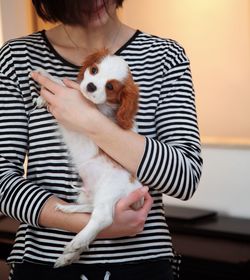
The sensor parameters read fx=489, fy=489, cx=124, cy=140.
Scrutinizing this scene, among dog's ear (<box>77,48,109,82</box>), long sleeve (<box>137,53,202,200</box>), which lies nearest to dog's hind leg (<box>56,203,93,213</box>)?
long sleeve (<box>137,53,202,200</box>)

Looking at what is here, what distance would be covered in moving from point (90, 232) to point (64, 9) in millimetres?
395

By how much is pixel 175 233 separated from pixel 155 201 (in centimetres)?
95

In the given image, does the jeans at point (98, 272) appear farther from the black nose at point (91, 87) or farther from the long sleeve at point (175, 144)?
the black nose at point (91, 87)

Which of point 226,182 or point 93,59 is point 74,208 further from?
point 226,182

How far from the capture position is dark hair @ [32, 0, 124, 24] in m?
0.85

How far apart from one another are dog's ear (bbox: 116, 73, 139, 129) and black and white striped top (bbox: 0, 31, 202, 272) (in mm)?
73

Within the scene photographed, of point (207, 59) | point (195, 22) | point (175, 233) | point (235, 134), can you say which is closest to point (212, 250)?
point (175, 233)

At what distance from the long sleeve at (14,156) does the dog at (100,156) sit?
0.18 feet

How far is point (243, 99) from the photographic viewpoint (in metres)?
1.91

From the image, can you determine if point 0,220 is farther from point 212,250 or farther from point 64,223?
point 64,223

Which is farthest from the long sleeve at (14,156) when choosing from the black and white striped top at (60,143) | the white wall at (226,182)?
the white wall at (226,182)

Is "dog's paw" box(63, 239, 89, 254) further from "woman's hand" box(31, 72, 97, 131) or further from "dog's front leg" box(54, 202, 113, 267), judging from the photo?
"woman's hand" box(31, 72, 97, 131)

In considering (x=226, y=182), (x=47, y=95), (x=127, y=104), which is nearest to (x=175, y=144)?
(x=127, y=104)

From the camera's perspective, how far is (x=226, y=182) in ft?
6.33
